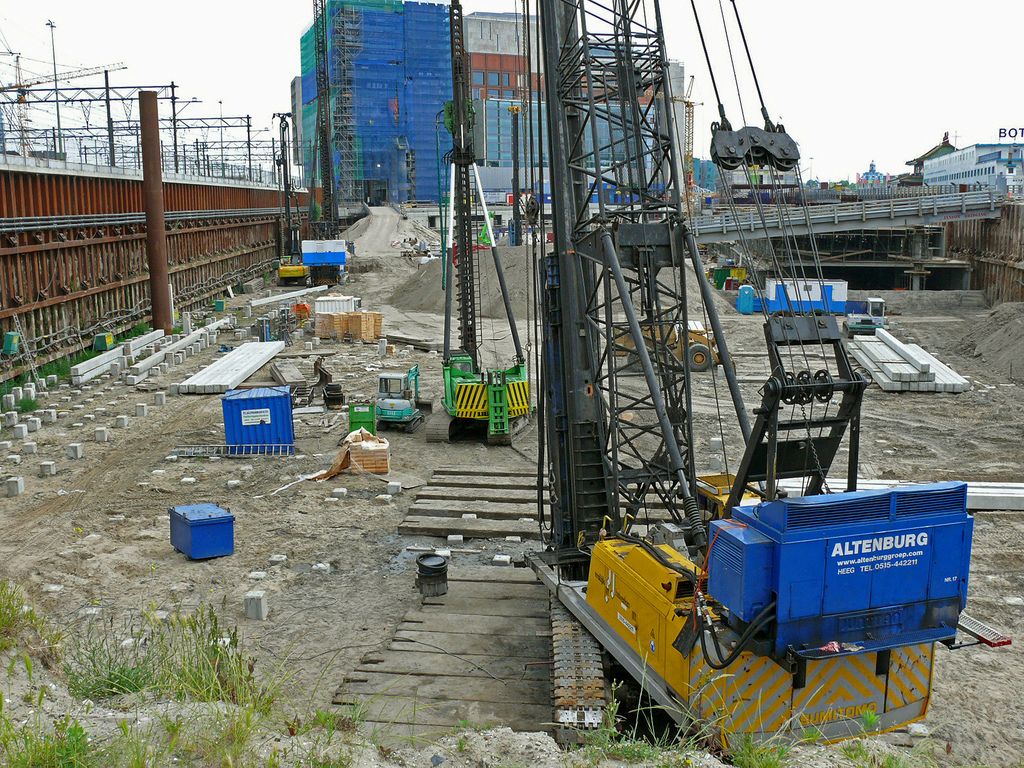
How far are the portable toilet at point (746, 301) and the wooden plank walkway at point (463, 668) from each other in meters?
32.6

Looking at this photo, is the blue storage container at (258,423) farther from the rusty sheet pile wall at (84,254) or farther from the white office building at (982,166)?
the white office building at (982,166)

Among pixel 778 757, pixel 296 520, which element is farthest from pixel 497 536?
pixel 778 757

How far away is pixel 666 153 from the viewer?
10719 millimetres

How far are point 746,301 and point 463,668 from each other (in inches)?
1388

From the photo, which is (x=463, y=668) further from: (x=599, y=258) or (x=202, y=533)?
(x=202, y=533)

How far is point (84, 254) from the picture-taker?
29.9 metres

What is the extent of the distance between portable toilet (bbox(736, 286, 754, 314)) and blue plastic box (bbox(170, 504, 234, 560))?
32.5m

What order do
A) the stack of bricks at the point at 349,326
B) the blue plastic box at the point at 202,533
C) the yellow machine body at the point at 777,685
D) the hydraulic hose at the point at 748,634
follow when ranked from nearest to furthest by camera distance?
the hydraulic hose at the point at 748,634 → the yellow machine body at the point at 777,685 → the blue plastic box at the point at 202,533 → the stack of bricks at the point at 349,326

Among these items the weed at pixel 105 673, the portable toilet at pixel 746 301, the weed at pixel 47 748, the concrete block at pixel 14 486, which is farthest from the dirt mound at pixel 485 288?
the weed at pixel 47 748

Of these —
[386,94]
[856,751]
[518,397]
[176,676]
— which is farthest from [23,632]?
[386,94]

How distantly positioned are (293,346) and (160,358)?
5341mm

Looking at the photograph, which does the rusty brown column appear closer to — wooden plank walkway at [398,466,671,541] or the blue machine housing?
wooden plank walkway at [398,466,671,541]

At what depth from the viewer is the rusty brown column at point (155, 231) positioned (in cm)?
3369

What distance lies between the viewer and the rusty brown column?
111 ft
